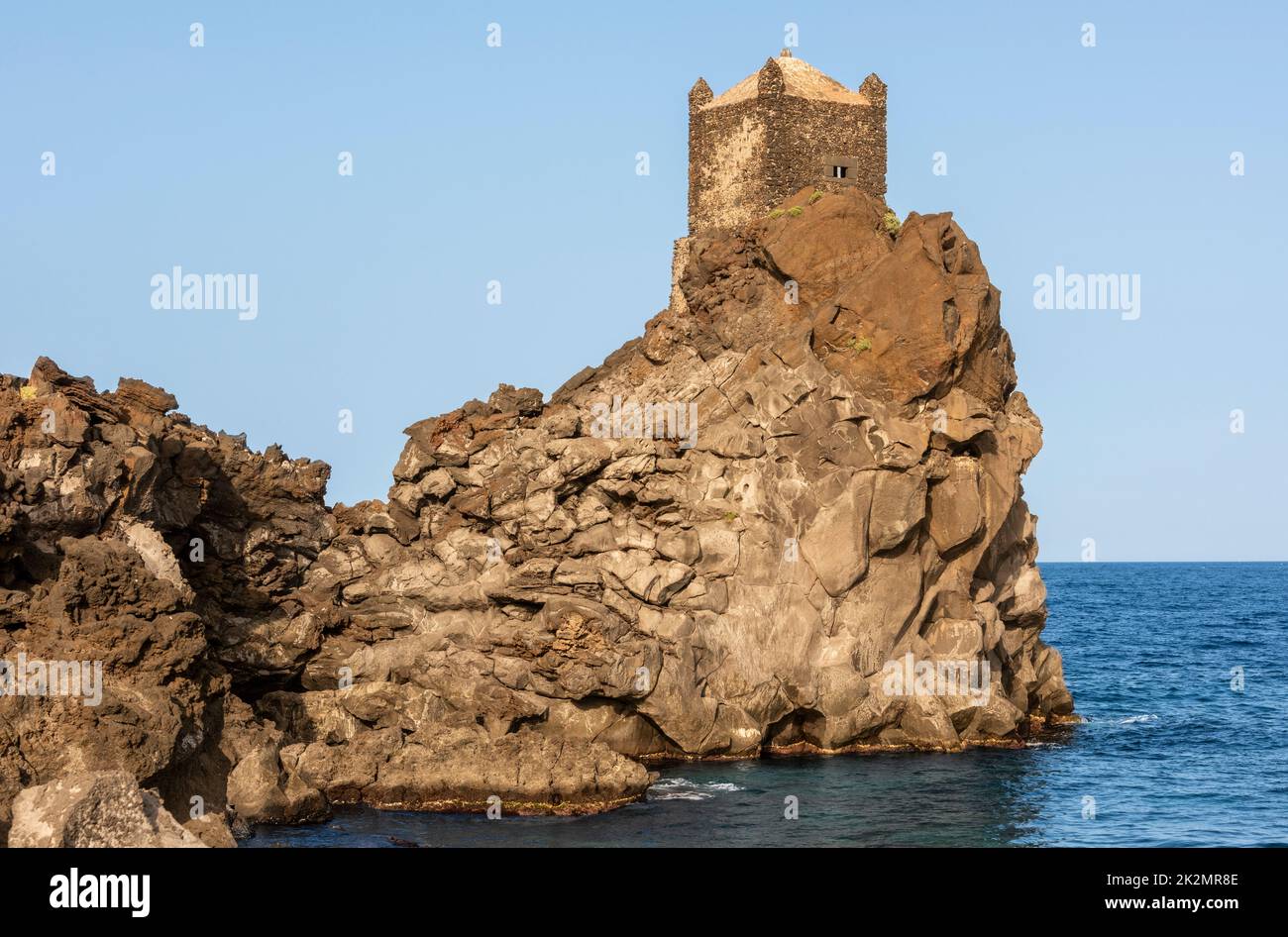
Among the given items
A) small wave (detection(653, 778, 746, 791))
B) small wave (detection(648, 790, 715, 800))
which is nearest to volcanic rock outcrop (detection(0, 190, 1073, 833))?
small wave (detection(648, 790, 715, 800))

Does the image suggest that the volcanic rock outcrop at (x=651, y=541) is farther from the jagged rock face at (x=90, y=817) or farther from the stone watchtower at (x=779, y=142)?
the jagged rock face at (x=90, y=817)

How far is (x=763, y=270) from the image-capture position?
5269 cm

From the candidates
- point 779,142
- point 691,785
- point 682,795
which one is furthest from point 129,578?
point 779,142

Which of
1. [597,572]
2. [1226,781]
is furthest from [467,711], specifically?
[1226,781]

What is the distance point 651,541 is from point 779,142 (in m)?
16.9

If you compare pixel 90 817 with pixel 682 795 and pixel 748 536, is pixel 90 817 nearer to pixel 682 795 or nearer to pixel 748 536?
pixel 682 795

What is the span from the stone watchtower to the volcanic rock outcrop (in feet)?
11.9

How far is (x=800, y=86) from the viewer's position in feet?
187

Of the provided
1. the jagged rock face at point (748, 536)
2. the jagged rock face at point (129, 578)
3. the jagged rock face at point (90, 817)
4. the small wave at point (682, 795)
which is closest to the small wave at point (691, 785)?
the small wave at point (682, 795)

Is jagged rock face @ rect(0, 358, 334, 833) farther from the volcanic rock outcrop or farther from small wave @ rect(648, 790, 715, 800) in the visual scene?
small wave @ rect(648, 790, 715, 800)

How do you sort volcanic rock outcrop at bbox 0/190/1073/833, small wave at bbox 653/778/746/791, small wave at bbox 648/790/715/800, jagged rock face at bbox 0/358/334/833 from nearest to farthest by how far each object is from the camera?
jagged rock face at bbox 0/358/334/833
small wave at bbox 648/790/715/800
small wave at bbox 653/778/746/791
volcanic rock outcrop at bbox 0/190/1073/833

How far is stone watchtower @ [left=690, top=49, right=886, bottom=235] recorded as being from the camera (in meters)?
56.2

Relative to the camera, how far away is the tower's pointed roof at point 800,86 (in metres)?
56.9
